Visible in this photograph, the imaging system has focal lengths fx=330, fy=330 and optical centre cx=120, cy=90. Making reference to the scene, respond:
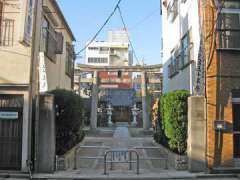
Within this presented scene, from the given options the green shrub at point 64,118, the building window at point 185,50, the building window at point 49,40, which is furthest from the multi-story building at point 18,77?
the building window at point 185,50

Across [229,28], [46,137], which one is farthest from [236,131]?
[46,137]

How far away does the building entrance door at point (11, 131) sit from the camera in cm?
1235

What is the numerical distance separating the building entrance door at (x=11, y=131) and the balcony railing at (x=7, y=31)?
2.12 metres

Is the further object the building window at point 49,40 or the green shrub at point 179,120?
the building window at point 49,40

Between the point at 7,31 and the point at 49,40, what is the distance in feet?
12.6

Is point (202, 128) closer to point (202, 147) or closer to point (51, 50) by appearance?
point (202, 147)

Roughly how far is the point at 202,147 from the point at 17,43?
8125 millimetres

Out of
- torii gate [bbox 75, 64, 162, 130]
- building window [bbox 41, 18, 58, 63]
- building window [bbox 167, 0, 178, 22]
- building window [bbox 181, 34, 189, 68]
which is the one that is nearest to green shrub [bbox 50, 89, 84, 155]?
building window [bbox 41, 18, 58, 63]

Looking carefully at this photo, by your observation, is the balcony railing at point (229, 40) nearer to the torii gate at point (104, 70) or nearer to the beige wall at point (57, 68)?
the beige wall at point (57, 68)

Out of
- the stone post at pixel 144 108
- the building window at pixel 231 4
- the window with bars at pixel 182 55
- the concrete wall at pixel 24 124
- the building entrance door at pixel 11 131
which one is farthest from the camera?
the stone post at pixel 144 108

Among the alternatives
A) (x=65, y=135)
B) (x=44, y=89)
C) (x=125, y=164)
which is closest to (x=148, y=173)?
(x=125, y=164)

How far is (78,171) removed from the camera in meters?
12.5

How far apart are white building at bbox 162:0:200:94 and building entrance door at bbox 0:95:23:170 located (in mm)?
7427

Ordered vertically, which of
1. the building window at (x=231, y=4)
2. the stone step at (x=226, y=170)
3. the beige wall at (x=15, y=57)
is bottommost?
the stone step at (x=226, y=170)
